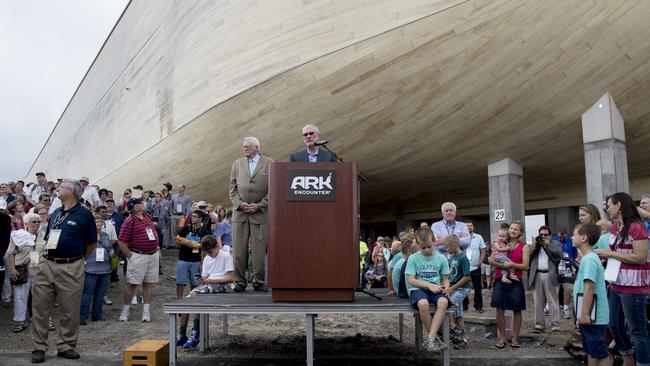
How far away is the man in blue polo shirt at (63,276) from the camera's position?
486 cm

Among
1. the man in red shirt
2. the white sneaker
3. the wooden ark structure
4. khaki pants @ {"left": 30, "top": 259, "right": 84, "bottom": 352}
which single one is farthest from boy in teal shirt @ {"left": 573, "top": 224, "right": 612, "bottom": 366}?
the wooden ark structure

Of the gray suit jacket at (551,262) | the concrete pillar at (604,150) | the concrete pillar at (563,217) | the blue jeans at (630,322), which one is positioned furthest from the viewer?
the concrete pillar at (563,217)

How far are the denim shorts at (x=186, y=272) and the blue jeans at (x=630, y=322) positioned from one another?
5.04 meters

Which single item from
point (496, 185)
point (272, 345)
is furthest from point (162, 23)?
point (272, 345)

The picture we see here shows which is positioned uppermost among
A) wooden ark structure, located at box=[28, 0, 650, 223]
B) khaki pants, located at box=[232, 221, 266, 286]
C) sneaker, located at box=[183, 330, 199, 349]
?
wooden ark structure, located at box=[28, 0, 650, 223]

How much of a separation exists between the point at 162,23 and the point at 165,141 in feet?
15.1

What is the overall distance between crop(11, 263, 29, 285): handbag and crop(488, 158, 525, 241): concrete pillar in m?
9.44

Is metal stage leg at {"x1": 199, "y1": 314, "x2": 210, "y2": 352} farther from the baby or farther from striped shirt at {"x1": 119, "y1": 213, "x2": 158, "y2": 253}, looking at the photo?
the baby

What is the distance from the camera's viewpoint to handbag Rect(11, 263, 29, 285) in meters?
6.50

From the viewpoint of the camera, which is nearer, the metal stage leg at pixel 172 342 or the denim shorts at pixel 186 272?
the metal stage leg at pixel 172 342

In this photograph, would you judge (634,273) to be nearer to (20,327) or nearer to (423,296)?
(423,296)

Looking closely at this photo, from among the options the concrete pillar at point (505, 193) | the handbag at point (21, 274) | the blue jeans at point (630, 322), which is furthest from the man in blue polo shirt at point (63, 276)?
Result: the concrete pillar at point (505, 193)

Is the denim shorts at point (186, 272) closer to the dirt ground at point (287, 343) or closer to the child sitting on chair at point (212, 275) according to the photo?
the dirt ground at point (287, 343)

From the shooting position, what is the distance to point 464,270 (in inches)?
213
